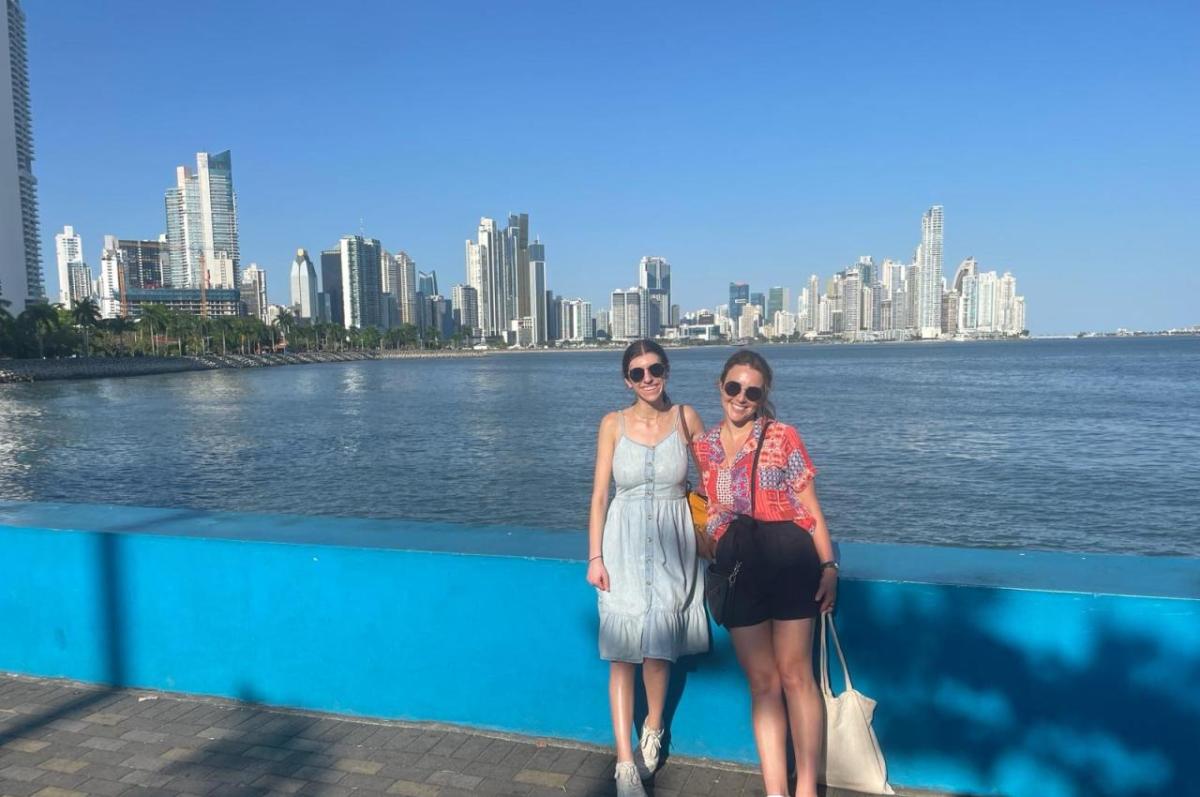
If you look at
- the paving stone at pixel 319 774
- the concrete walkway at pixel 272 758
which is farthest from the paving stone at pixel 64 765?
the paving stone at pixel 319 774

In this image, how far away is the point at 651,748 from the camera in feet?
10.7

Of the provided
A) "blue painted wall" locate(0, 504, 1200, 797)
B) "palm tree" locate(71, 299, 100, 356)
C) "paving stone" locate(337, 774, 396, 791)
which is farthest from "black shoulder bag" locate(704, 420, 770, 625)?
"palm tree" locate(71, 299, 100, 356)

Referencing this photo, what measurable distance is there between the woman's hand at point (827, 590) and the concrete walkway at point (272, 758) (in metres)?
0.79

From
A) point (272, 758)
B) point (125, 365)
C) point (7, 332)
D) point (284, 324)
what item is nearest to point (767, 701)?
point (272, 758)

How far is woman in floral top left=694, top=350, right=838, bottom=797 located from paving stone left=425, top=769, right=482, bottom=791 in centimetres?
105

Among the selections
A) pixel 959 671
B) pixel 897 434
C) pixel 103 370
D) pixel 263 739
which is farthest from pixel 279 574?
pixel 103 370

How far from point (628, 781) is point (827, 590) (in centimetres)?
98

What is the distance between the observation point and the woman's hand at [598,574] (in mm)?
3102

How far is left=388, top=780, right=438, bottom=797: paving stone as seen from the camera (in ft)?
10.3

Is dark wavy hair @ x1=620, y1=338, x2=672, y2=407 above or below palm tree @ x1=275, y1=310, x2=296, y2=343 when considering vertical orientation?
below

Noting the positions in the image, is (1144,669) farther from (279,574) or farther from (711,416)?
(711,416)

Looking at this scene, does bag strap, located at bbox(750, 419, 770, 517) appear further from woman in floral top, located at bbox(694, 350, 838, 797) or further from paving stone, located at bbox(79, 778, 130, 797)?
paving stone, located at bbox(79, 778, 130, 797)

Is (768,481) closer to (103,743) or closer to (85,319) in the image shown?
(103,743)

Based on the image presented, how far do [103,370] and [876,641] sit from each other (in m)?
102
